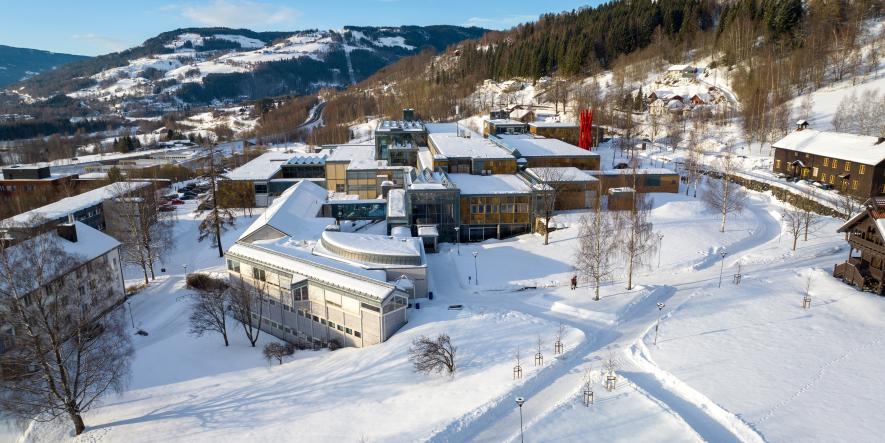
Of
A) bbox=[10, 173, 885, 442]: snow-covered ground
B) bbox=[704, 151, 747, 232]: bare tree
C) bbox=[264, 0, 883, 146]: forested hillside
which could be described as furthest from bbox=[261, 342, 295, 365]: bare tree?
bbox=[264, 0, 883, 146]: forested hillside

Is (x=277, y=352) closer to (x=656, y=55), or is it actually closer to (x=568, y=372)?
(x=568, y=372)

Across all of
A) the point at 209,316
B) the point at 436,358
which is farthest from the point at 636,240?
the point at 209,316

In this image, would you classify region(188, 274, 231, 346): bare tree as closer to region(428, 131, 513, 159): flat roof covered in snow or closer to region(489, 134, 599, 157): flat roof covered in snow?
region(428, 131, 513, 159): flat roof covered in snow

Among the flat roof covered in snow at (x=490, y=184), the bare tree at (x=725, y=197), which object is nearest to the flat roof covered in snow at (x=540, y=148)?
the flat roof covered in snow at (x=490, y=184)

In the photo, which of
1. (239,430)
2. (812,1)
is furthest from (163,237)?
(812,1)

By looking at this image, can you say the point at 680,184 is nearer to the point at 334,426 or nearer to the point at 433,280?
the point at 433,280

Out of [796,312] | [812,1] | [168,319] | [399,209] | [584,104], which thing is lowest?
[168,319]
